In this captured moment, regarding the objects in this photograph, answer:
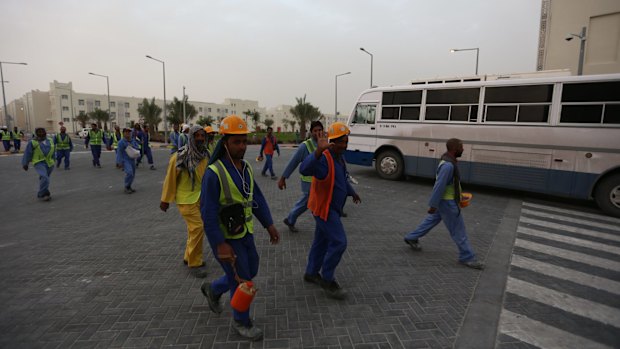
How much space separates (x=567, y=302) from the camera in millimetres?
3822

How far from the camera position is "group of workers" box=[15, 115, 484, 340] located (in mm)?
2730

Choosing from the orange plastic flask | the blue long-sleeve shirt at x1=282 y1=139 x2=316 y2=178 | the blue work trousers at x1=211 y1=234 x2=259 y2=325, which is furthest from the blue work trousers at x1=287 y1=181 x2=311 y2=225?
the orange plastic flask

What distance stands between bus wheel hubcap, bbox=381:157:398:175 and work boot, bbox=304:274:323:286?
28.5 ft

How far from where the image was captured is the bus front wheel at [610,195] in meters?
7.80

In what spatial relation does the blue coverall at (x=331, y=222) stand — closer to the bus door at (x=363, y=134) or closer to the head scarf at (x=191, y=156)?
the head scarf at (x=191, y=156)

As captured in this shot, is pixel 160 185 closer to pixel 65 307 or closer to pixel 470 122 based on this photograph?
pixel 65 307

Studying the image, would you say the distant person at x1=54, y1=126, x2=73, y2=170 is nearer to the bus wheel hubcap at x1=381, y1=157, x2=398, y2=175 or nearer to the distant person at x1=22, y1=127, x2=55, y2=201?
the distant person at x1=22, y1=127, x2=55, y2=201

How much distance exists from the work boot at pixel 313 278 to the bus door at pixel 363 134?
9.10m

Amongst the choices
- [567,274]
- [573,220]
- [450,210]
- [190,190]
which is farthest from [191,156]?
[573,220]

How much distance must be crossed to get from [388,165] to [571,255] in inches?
282

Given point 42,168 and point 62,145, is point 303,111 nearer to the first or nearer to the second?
point 62,145

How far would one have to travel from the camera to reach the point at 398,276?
434 cm

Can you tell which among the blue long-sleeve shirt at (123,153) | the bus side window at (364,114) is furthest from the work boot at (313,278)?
the bus side window at (364,114)

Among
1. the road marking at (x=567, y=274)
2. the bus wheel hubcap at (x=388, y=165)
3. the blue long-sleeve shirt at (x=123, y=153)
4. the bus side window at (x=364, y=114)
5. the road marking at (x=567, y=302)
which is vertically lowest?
the road marking at (x=567, y=302)
